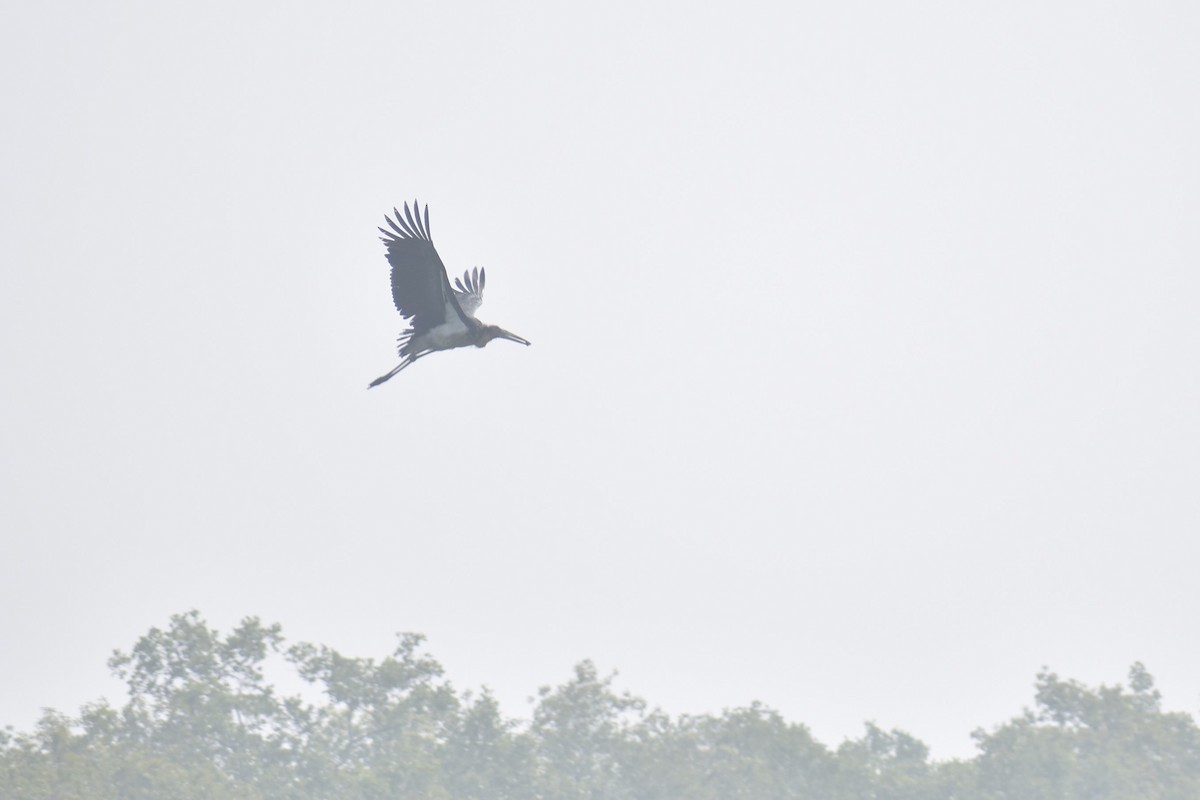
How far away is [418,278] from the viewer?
26.2 metres

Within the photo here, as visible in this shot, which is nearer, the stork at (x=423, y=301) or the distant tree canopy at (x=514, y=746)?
the stork at (x=423, y=301)

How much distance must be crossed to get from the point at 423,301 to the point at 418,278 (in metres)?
0.50

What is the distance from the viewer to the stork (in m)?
25.6

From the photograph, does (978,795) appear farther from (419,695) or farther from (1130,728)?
(419,695)

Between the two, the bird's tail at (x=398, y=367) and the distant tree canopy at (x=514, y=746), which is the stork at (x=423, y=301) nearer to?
the bird's tail at (x=398, y=367)

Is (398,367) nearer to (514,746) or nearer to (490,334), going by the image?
(490,334)

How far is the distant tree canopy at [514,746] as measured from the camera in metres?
33.1

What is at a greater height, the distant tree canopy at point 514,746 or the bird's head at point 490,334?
the bird's head at point 490,334

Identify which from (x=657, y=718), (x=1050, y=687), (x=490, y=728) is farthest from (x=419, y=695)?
(x=1050, y=687)

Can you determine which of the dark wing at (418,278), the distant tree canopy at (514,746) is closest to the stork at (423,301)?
the dark wing at (418,278)

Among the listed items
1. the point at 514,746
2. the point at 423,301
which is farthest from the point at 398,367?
the point at 514,746

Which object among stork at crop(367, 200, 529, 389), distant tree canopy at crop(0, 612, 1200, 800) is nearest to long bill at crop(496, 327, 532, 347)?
stork at crop(367, 200, 529, 389)

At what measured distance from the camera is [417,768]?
31.9m

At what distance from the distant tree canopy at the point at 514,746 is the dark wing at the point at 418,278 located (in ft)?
30.0
